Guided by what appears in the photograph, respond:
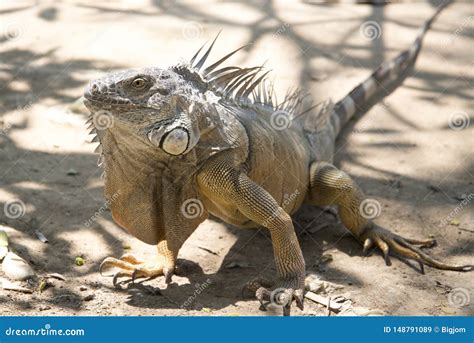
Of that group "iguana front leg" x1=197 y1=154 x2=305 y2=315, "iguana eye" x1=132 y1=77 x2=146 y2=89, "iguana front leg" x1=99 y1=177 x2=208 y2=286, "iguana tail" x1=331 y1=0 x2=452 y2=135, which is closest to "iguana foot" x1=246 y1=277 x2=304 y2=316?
"iguana front leg" x1=197 y1=154 x2=305 y2=315

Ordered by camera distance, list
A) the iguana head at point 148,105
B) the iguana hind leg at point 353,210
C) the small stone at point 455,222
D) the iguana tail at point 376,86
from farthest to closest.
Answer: the iguana tail at point 376,86 < the small stone at point 455,222 < the iguana hind leg at point 353,210 < the iguana head at point 148,105

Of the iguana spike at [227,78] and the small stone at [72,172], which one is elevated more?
the iguana spike at [227,78]

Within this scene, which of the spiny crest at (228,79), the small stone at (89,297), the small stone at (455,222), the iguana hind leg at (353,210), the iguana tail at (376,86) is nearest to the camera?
the small stone at (89,297)

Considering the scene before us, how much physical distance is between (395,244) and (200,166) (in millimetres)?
1710

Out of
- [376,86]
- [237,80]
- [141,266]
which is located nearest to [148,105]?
[237,80]

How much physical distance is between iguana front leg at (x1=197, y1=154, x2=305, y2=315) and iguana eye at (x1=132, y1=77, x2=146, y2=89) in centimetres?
69

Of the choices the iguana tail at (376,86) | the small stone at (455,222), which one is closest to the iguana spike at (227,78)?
the iguana tail at (376,86)

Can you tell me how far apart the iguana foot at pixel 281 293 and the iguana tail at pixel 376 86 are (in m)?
2.42

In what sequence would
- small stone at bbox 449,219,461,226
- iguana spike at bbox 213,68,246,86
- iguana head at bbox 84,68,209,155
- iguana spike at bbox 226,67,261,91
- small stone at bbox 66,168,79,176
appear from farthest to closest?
1. small stone at bbox 66,168,79,176
2. small stone at bbox 449,219,461,226
3. iguana spike at bbox 226,67,261,91
4. iguana spike at bbox 213,68,246,86
5. iguana head at bbox 84,68,209,155

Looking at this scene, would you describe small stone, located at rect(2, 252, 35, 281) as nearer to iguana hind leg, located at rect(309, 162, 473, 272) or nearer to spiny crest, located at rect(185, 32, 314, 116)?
spiny crest, located at rect(185, 32, 314, 116)

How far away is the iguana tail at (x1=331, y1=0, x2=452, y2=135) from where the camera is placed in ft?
23.1

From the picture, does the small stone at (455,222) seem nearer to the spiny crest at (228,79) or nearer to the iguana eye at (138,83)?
the spiny crest at (228,79)

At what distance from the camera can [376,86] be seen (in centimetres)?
754

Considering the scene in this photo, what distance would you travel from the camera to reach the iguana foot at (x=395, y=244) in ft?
17.3
